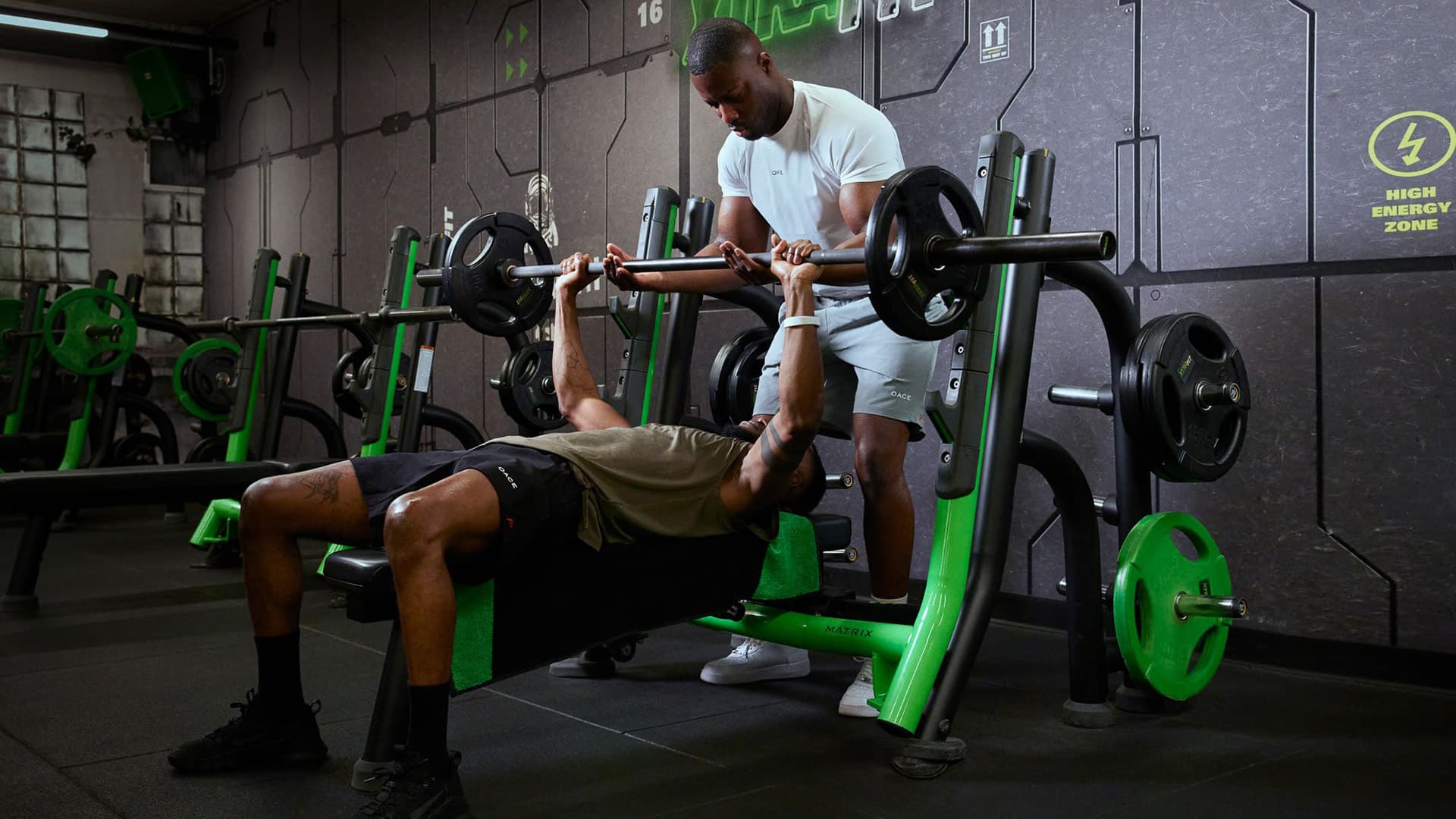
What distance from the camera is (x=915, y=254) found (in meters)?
2.05

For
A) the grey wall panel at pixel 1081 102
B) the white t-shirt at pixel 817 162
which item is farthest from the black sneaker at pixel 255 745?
the grey wall panel at pixel 1081 102

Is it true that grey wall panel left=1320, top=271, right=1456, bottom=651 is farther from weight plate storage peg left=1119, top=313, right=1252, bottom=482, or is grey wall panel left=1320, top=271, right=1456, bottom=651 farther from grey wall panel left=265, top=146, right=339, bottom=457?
grey wall panel left=265, top=146, right=339, bottom=457

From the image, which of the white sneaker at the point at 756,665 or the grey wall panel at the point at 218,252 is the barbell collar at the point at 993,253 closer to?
the white sneaker at the point at 756,665

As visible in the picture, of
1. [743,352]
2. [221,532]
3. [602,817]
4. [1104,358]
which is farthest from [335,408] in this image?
[602,817]

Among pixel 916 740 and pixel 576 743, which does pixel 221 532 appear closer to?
pixel 576 743

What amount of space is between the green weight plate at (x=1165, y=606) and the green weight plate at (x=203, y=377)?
3.92 meters

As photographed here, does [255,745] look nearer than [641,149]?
Yes

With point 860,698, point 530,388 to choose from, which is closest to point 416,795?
point 860,698

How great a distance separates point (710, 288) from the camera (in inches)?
116

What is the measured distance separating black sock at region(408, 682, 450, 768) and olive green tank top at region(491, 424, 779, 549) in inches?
14.6

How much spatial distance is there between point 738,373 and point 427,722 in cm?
147

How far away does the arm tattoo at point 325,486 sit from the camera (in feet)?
7.07

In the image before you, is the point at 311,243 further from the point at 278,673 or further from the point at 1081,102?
the point at 278,673

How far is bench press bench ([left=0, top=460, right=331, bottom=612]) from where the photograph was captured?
3396 mm
